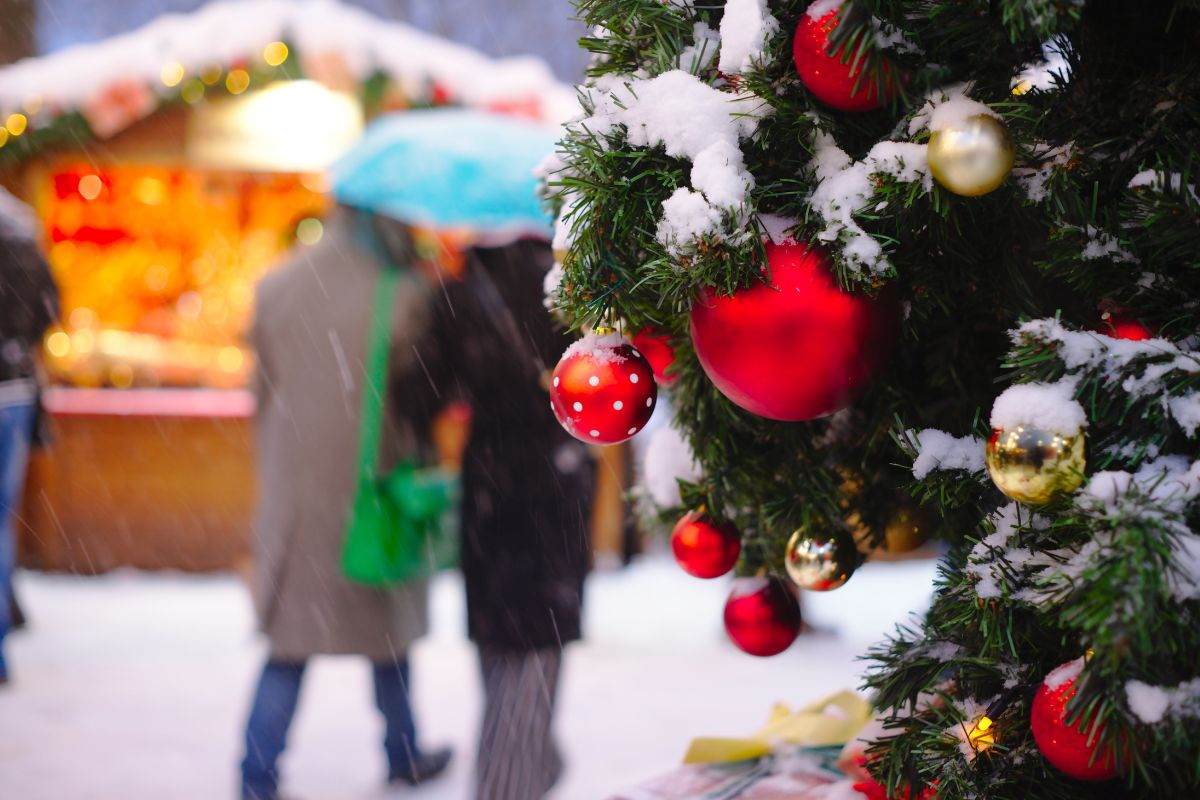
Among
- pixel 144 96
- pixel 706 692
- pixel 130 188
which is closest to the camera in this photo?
pixel 706 692

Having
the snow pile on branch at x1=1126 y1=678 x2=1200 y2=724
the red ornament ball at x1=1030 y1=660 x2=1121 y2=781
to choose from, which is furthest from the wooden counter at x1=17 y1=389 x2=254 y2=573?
the snow pile on branch at x1=1126 y1=678 x2=1200 y2=724

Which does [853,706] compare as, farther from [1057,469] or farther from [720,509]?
[1057,469]

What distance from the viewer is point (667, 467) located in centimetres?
137

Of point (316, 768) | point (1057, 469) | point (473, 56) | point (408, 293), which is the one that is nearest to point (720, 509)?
point (1057, 469)

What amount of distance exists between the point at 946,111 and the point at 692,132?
215 mm

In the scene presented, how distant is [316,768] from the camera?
3193 millimetres

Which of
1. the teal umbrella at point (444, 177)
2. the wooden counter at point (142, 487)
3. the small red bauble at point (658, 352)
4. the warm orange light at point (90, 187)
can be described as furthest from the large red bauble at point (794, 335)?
the warm orange light at point (90, 187)

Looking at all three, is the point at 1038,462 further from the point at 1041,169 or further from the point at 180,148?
the point at 180,148

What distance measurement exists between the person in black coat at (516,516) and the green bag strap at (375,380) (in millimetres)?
291

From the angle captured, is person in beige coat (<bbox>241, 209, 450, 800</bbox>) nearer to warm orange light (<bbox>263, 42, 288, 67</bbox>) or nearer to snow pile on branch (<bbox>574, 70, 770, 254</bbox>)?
snow pile on branch (<bbox>574, 70, 770, 254</bbox>)

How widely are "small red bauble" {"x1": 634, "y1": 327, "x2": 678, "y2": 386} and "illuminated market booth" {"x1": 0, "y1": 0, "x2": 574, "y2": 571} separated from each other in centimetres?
464

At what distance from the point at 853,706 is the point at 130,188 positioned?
7.41 meters

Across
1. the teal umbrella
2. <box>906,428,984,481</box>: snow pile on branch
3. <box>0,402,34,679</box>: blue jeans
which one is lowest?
<box>0,402,34,679</box>: blue jeans

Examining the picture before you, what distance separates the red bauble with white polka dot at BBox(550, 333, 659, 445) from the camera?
975 millimetres
